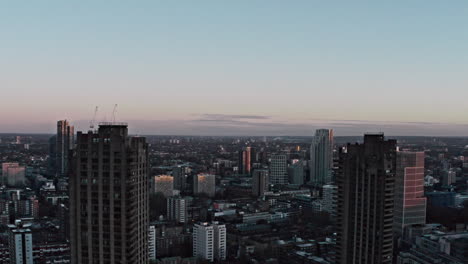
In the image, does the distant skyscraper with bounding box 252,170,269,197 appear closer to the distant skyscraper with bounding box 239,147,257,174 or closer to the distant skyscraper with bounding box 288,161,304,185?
the distant skyscraper with bounding box 288,161,304,185

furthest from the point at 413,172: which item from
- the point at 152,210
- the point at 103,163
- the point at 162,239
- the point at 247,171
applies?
the point at 247,171

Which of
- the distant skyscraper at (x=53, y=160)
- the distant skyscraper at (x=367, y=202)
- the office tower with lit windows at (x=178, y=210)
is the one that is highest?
the distant skyscraper at (x=367, y=202)

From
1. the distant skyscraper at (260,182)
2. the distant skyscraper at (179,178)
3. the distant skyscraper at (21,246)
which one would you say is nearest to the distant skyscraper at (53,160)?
the distant skyscraper at (179,178)

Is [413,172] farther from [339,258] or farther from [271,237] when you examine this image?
[339,258]

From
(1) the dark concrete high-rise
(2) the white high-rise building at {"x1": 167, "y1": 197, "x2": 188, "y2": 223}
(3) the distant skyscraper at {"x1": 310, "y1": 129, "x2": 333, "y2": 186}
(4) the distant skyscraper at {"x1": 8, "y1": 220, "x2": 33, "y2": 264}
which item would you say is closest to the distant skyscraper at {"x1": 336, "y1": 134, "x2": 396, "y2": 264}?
(1) the dark concrete high-rise

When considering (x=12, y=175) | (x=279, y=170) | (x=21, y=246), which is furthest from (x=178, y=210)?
(x=12, y=175)

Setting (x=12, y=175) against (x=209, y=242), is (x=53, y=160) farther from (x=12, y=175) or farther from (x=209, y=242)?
(x=209, y=242)

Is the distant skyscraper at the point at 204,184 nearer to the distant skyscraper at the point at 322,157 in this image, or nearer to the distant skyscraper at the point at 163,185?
the distant skyscraper at the point at 163,185
